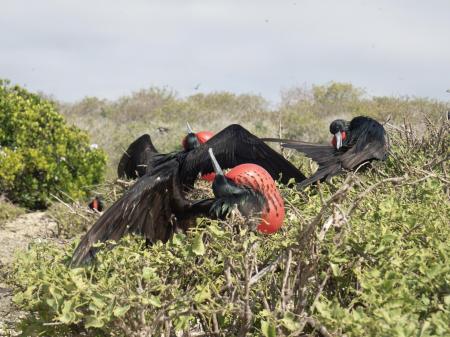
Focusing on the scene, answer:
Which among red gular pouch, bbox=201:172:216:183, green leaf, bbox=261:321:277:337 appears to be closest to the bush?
red gular pouch, bbox=201:172:216:183

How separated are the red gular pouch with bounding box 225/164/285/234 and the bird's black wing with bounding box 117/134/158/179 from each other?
1.89 metres

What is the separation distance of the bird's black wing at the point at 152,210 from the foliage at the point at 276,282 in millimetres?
543

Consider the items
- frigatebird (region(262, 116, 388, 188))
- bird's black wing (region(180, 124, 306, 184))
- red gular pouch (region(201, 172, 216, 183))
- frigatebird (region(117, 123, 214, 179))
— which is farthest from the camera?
frigatebird (region(117, 123, 214, 179))

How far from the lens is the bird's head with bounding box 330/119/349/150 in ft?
14.8

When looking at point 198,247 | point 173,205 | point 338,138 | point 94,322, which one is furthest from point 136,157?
point 94,322

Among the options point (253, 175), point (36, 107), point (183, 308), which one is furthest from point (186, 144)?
point (36, 107)

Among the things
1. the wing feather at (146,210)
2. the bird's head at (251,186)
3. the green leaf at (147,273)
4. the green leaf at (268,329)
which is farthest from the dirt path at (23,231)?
the green leaf at (268,329)

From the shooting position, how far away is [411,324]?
1396 mm

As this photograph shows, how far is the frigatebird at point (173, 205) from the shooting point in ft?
7.38

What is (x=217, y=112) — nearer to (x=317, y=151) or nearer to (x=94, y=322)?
(x=317, y=151)

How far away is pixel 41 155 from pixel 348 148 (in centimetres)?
376

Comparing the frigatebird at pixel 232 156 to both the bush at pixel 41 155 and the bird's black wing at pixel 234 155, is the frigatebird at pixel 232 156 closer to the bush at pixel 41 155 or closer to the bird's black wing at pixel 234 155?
the bird's black wing at pixel 234 155

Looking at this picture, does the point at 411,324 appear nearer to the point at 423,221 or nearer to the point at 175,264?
the point at 423,221

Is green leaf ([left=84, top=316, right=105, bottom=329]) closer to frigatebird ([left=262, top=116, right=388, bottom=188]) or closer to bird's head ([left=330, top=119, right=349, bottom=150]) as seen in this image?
frigatebird ([left=262, top=116, right=388, bottom=188])
